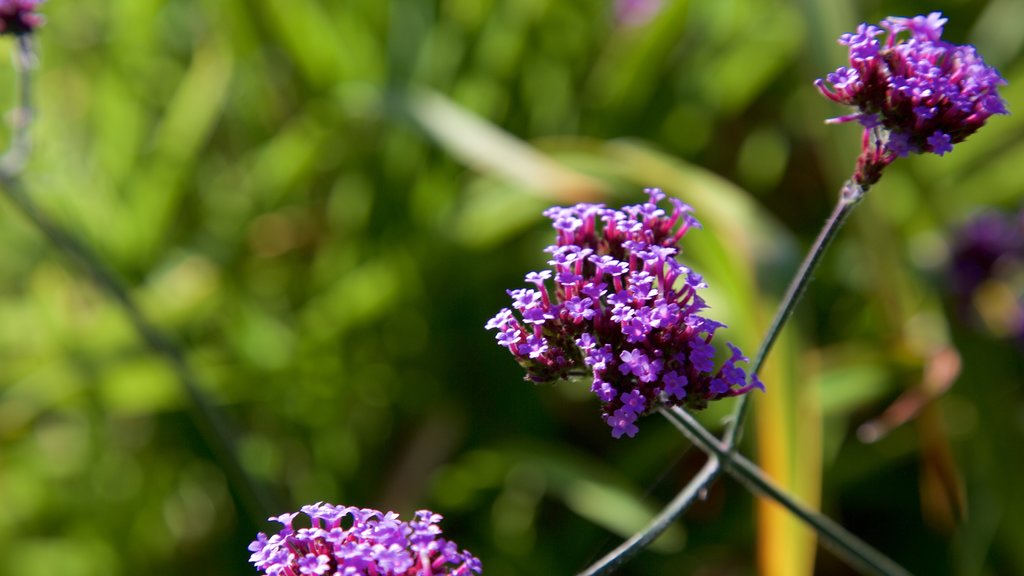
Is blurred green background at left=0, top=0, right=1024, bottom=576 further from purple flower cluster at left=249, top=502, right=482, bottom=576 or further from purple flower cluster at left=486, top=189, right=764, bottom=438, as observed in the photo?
purple flower cluster at left=249, top=502, right=482, bottom=576

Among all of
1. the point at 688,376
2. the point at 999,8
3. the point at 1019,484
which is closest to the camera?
the point at 688,376

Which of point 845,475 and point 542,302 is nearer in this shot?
point 542,302

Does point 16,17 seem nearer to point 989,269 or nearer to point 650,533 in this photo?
point 650,533

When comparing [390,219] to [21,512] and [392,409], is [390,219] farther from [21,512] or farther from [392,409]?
[21,512]

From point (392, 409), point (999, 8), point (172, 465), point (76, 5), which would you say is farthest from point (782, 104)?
point (76, 5)

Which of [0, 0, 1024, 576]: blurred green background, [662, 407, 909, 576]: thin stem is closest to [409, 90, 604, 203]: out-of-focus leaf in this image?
[0, 0, 1024, 576]: blurred green background

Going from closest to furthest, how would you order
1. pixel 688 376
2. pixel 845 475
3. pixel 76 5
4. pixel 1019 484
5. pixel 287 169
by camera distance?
pixel 688 376, pixel 1019 484, pixel 845 475, pixel 287 169, pixel 76 5

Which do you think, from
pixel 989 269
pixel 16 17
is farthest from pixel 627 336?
pixel 989 269
